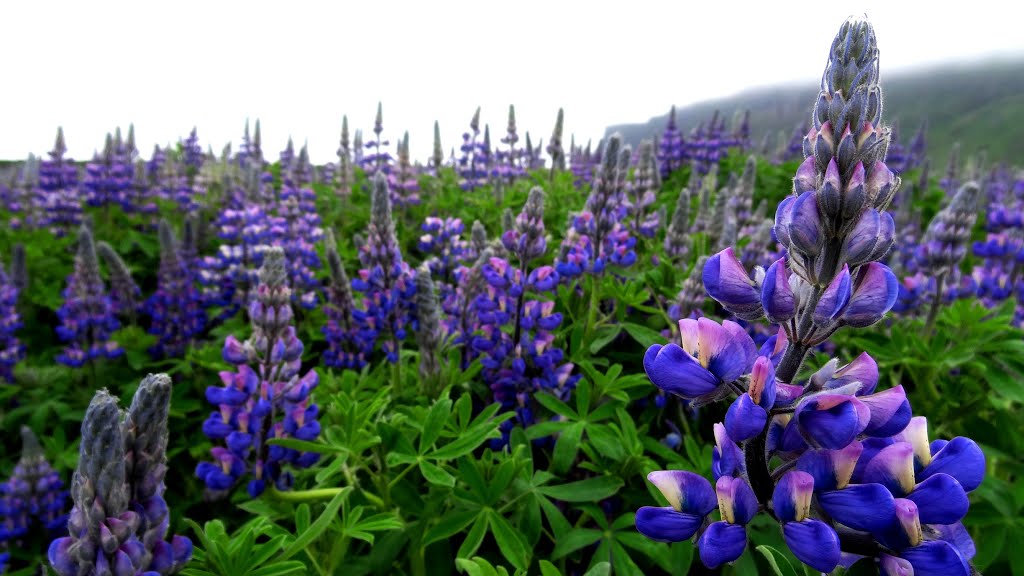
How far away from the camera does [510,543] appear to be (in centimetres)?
164

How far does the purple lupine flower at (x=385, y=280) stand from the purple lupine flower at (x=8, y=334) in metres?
3.31

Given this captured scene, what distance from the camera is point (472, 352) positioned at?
9.48ft

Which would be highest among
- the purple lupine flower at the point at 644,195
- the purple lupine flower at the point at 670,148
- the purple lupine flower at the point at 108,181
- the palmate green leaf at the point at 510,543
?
the purple lupine flower at the point at 670,148

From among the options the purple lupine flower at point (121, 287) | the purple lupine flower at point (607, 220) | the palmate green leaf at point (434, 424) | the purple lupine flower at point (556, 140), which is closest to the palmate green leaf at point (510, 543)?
the palmate green leaf at point (434, 424)

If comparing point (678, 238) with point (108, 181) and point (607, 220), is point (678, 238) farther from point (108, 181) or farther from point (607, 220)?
point (108, 181)

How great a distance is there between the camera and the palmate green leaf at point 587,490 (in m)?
1.81

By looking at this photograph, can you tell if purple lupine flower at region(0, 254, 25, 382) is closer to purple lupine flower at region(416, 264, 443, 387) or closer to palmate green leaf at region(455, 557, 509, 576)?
purple lupine flower at region(416, 264, 443, 387)

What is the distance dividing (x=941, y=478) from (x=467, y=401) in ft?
4.84

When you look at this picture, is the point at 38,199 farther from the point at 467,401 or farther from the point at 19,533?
the point at 467,401

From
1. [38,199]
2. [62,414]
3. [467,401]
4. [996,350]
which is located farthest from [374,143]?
[996,350]

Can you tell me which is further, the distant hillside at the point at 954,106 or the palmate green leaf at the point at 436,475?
the distant hillside at the point at 954,106

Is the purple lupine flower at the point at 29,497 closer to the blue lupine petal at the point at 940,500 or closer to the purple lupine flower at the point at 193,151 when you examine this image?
the blue lupine petal at the point at 940,500

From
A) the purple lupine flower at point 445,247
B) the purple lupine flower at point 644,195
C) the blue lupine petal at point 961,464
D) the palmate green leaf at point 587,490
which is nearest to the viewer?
the blue lupine petal at point 961,464

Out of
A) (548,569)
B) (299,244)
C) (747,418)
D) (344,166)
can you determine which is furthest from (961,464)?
(344,166)
